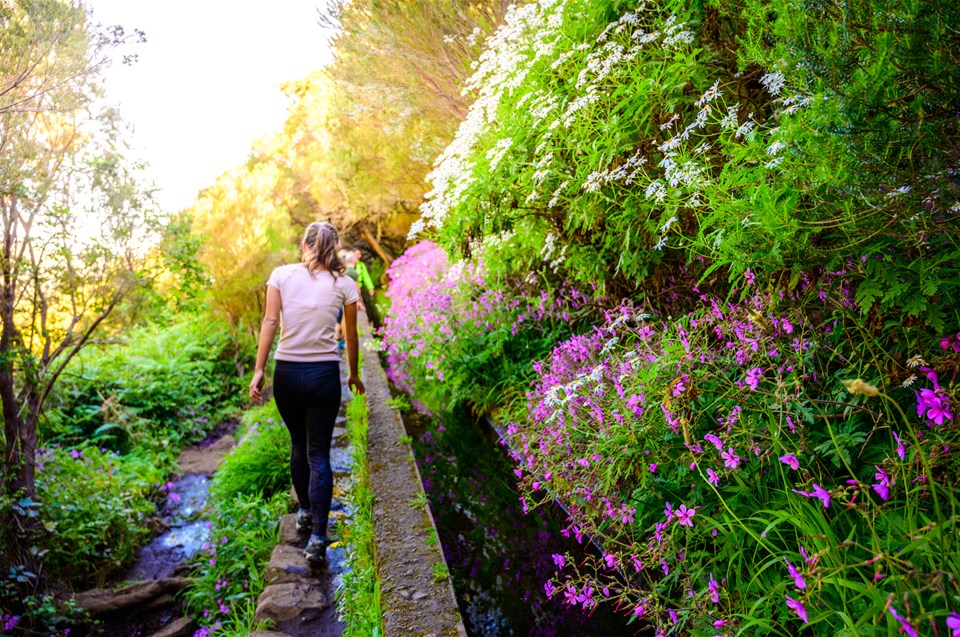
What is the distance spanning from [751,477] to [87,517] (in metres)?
5.26

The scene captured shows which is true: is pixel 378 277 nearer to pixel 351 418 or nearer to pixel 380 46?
pixel 380 46

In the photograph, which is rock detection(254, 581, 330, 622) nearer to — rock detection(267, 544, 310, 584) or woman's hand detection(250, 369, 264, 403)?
rock detection(267, 544, 310, 584)

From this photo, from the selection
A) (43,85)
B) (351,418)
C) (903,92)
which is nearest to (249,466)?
(351,418)

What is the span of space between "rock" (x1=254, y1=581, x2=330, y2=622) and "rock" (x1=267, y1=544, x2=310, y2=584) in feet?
0.38

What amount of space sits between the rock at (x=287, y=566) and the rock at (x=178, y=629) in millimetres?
884

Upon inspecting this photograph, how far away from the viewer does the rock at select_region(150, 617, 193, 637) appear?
384 centimetres

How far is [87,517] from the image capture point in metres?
4.94

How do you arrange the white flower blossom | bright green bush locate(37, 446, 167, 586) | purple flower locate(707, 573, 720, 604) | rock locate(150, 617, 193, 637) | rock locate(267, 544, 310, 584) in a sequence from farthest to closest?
1. bright green bush locate(37, 446, 167, 586)
2. rock locate(150, 617, 193, 637)
3. rock locate(267, 544, 310, 584)
4. the white flower blossom
5. purple flower locate(707, 573, 720, 604)

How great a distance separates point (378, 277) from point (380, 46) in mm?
14362

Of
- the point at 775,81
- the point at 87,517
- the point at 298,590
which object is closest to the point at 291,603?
the point at 298,590

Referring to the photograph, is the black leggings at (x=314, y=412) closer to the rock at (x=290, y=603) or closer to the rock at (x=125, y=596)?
the rock at (x=290, y=603)

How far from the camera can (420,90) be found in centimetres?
890

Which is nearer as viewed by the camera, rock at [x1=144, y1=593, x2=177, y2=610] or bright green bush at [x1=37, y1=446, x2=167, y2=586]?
rock at [x1=144, y1=593, x2=177, y2=610]

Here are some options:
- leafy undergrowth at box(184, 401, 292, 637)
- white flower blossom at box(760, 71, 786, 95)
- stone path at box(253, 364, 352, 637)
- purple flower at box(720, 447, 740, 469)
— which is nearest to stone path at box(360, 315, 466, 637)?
stone path at box(253, 364, 352, 637)
